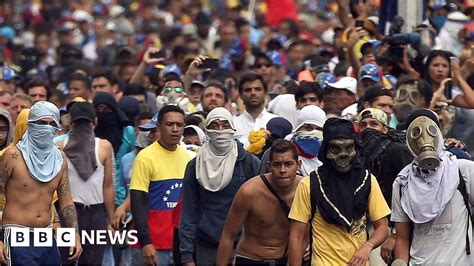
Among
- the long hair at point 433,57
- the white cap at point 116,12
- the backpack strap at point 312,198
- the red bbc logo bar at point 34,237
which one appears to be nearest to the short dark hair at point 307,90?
the long hair at point 433,57

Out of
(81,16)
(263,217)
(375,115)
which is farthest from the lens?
(81,16)

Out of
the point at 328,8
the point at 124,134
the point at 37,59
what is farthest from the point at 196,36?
the point at 124,134

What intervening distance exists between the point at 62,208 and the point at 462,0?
11.6 metres

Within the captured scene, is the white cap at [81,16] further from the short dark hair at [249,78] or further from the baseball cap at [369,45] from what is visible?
the short dark hair at [249,78]

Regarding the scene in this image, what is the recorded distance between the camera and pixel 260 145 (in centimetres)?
1377

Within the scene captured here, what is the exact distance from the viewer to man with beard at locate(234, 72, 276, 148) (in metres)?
15.4

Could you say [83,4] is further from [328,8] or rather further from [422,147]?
[422,147]

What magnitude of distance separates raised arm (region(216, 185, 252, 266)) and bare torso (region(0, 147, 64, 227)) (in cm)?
166

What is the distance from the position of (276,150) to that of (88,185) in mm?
3311

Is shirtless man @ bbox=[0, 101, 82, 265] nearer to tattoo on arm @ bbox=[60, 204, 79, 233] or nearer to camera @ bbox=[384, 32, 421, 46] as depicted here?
tattoo on arm @ bbox=[60, 204, 79, 233]

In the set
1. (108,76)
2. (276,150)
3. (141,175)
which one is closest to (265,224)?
(276,150)

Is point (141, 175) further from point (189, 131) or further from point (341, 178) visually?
point (341, 178)

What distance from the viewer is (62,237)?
13.2m

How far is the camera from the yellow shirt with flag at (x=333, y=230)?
1112 cm
